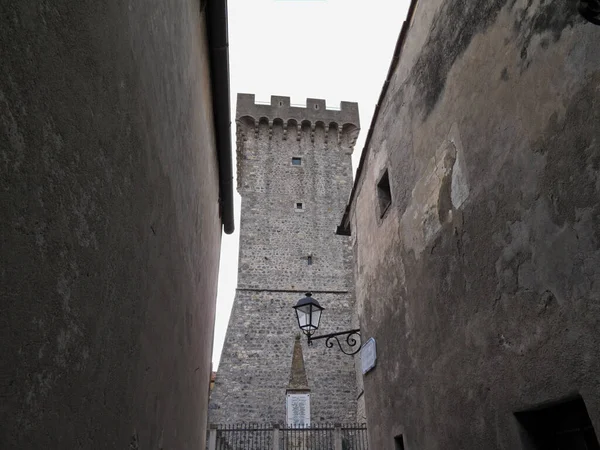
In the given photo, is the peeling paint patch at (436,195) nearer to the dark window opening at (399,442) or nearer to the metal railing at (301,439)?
the dark window opening at (399,442)

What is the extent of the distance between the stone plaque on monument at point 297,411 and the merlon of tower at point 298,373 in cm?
29

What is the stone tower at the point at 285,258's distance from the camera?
16453mm

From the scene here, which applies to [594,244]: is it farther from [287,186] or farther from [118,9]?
[287,186]

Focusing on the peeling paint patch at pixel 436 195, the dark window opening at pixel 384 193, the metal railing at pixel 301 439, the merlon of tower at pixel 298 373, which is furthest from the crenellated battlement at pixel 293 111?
the peeling paint patch at pixel 436 195

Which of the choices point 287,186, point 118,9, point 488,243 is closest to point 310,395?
point 287,186

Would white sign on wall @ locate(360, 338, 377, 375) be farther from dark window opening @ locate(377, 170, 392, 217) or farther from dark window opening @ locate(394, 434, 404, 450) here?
dark window opening @ locate(377, 170, 392, 217)

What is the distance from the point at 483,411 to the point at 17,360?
317 cm

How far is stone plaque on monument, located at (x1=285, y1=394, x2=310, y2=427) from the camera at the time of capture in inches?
618

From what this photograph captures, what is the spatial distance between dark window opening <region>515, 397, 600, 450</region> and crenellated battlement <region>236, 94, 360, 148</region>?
63.4 feet

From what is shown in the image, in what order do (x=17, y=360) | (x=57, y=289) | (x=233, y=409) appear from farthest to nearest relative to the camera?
(x=233, y=409)
(x=57, y=289)
(x=17, y=360)

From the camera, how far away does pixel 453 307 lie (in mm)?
3936

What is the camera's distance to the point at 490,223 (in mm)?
3434

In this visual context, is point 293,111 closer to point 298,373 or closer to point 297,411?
point 298,373

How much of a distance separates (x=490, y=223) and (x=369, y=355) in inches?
131
